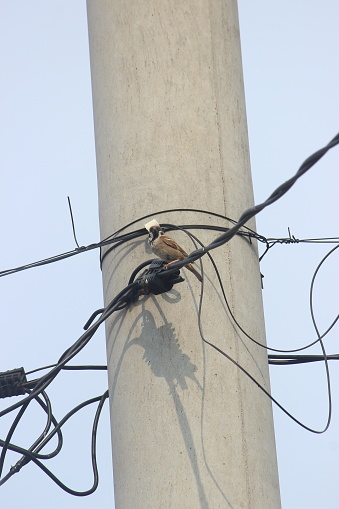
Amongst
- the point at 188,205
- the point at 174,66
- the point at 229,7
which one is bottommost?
the point at 188,205

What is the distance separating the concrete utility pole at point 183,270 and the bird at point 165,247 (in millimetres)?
94

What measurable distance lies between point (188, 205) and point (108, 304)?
0.81 meters

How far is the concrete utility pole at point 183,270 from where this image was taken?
19.1 ft

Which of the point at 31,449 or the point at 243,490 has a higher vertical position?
the point at 31,449

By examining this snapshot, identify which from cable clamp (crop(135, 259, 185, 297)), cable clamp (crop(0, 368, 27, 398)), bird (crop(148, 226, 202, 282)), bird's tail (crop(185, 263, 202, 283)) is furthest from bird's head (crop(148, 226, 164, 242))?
cable clamp (crop(0, 368, 27, 398))

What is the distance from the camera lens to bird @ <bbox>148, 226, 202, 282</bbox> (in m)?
6.25

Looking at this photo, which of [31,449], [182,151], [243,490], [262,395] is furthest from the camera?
[31,449]

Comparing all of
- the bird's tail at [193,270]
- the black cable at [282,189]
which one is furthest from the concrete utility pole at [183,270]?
the black cable at [282,189]

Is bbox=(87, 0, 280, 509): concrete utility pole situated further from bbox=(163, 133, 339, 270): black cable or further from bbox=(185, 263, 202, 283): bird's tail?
bbox=(163, 133, 339, 270): black cable

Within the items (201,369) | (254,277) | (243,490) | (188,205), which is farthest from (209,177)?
(243,490)

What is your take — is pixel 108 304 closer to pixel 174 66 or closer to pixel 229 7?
pixel 174 66

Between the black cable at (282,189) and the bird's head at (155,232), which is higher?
the bird's head at (155,232)

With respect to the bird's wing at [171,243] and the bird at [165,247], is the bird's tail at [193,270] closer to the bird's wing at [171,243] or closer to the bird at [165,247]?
→ the bird at [165,247]

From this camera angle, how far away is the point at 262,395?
6121 mm
